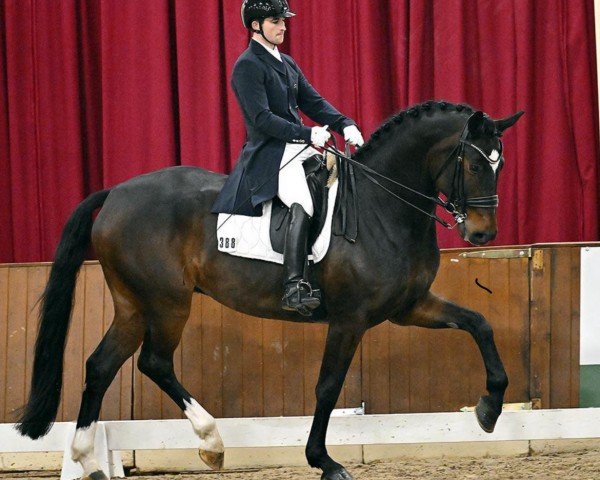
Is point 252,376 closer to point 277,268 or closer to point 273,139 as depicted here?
point 277,268

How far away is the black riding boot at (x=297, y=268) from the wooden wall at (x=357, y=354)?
1308 mm

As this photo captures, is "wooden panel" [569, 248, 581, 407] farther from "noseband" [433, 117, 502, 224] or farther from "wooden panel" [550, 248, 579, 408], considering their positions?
"noseband" [433, 117, 502, 224]

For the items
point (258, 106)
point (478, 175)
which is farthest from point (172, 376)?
point (478, 175)

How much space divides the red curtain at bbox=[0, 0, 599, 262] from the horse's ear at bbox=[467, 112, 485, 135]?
2.21 metres

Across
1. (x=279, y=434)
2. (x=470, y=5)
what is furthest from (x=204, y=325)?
(x=470, y=5)

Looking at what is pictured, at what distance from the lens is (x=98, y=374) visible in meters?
5.08

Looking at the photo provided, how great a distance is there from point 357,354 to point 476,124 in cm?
A: 189

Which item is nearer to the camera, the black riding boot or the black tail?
the black riding boot

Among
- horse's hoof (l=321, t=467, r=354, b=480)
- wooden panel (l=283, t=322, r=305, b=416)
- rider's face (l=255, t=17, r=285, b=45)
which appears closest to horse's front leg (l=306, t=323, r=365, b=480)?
horse's hoof (l=321, t=467, r=354, b=480)

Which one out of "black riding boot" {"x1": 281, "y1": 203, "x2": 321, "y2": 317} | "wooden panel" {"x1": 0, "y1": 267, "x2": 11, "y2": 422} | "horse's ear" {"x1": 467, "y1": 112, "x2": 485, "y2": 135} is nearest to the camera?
"horse's ear" {"x1": 467, "y1": 112, "x2": 485, "y2": 135}

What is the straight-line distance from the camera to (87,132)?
711 centimetres

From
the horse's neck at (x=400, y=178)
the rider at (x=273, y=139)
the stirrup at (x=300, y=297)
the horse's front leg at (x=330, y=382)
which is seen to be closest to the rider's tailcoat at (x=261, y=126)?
the rider at (x=273, y=139)

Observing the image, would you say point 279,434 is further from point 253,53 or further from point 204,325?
point 253,53

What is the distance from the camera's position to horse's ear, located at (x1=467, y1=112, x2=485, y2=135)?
4398 mm
